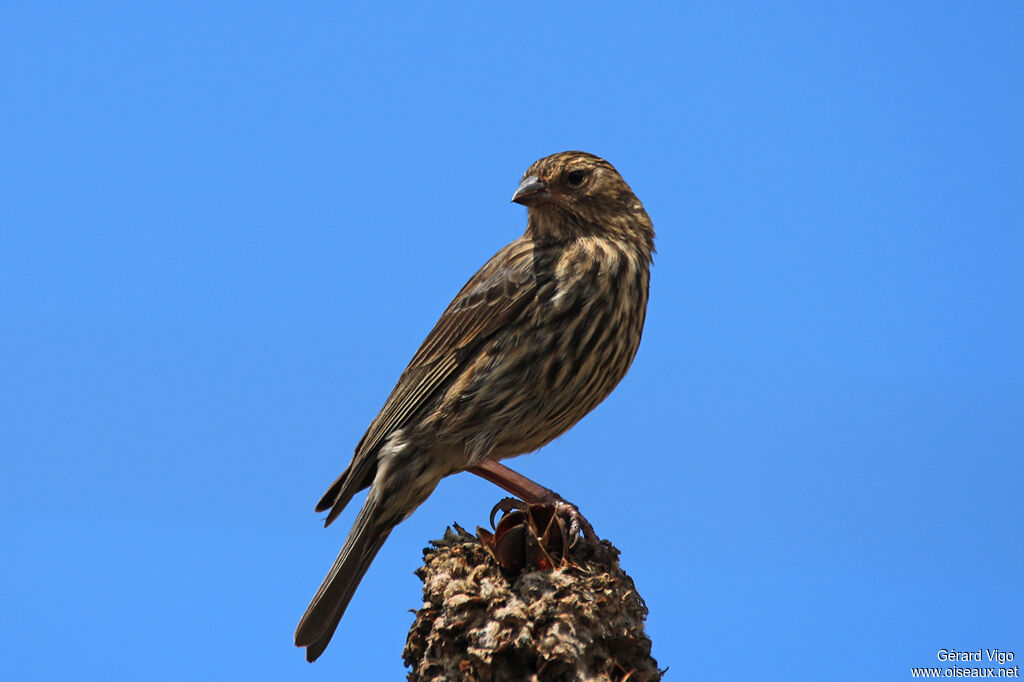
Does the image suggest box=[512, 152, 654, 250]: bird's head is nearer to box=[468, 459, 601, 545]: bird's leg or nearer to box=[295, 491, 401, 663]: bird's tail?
box=[468, 459, 601, 545]: bird's leg

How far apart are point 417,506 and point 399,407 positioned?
540mm

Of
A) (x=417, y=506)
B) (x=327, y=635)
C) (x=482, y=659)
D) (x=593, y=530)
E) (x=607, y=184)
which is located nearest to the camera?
(x=482, y=659)

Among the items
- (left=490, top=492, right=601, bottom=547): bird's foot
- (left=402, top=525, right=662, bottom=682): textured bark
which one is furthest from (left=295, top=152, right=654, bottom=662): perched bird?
(left=402, top=525, right=662, bottom=682): textured bark

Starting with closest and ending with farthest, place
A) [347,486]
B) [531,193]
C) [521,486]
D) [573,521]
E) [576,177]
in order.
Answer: [573,521] < [521,486] < [347,486] < [531,193] < [576,177]

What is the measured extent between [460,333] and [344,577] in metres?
1.41

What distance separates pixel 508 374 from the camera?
530 centimetres

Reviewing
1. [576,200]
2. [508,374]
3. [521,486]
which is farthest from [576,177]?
[521,486]

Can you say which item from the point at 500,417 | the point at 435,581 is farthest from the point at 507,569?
the point at 500,417

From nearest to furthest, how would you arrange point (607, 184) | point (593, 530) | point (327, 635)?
point (593, 530) → point (327, 635) → point (607, 184)

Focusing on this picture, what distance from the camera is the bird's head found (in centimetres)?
580

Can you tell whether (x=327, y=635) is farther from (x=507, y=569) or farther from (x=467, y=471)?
(x=507, y=569)

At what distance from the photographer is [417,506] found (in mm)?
5570

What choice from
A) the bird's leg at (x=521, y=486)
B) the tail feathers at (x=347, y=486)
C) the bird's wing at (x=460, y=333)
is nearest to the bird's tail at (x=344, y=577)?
the tail feathers at (x=347, y=486)

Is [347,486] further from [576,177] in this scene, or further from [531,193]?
[576,177]
